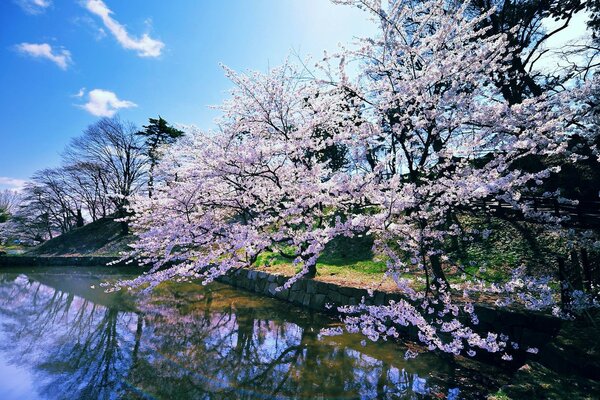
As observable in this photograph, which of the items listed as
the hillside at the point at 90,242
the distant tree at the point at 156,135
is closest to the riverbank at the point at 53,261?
the hillside at the point at 90,242

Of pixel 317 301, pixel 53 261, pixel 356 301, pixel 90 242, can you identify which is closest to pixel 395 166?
pixel 356 301

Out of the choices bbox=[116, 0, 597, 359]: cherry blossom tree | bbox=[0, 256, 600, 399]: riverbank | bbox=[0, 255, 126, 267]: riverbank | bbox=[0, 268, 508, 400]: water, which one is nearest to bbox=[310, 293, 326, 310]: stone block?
bbox=[0, 256, 600, 399]: riverbank

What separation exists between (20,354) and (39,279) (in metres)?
11.3

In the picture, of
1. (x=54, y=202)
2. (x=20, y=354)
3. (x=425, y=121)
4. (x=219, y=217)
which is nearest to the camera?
(x=425, y=121)

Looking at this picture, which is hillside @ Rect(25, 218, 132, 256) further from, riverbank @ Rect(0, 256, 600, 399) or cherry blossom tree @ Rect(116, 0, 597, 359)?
riverbank @ Rect(0, 256, 600, 399)

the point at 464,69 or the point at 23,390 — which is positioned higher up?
the point at 464,69

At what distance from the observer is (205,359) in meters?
5.72

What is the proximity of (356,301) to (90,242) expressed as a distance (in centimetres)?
2444

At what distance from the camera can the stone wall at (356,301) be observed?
4977 millimetres

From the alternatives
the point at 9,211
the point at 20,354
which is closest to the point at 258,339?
the point at 20,354

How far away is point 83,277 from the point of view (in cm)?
1545

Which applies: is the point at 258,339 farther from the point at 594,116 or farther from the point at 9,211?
the point at 9,211

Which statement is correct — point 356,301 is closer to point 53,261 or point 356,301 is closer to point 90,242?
A: point 53,261

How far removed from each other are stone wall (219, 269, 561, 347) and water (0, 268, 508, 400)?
21.7 inches
